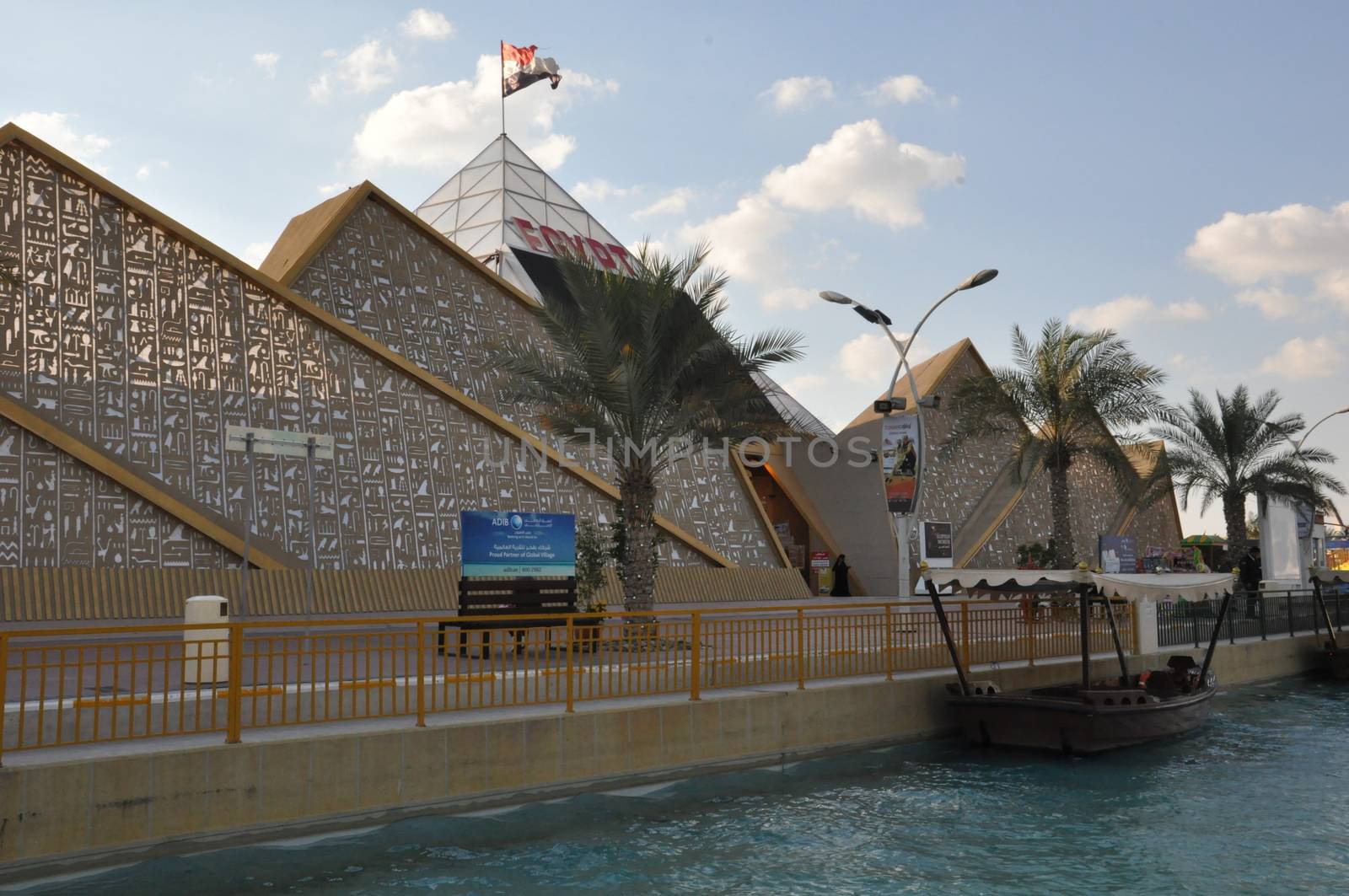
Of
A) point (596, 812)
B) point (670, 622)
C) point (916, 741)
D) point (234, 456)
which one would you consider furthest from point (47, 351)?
point (916, 741)

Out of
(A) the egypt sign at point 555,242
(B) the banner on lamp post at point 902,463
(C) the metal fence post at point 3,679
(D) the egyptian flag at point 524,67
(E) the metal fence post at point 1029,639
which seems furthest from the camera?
(D) the egyptian flag at point 524,67

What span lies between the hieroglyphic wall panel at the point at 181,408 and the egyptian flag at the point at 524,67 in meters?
28.0

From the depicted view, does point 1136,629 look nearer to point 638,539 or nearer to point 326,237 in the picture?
point 638,539

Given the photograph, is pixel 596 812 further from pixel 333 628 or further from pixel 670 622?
pixel 333 628

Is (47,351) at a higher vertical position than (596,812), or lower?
higher

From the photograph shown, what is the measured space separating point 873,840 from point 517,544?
706cm

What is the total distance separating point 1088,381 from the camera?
77.0 ft

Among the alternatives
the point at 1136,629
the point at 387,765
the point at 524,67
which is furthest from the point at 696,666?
the point at 524,67

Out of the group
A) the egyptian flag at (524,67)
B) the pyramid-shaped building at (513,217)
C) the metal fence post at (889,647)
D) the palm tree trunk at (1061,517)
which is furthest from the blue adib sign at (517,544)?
the egyptian flag at (524,67)

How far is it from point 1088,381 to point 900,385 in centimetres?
1399

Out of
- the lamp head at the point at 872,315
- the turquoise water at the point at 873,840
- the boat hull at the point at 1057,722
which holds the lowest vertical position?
the turquoise water at the point at 873,840

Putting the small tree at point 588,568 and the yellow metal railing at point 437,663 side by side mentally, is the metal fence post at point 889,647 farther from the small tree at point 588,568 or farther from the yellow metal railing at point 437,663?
the small tree at point 588,568

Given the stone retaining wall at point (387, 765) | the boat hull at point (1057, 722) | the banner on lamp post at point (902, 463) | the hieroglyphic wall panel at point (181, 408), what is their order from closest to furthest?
the stone retaining wall at point (387, 765) < the boat hull at point (1057, 722) < the hieroglyphic wall panel at point (181, 408) < the banner on lamp post at point (902, 463)

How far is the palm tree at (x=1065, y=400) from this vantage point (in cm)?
2342
